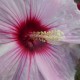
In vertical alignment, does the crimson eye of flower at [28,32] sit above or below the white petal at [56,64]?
above

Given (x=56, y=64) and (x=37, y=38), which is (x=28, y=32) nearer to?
(x=37, y=38)

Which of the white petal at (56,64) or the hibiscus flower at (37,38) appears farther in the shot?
the white petal at (56,64)

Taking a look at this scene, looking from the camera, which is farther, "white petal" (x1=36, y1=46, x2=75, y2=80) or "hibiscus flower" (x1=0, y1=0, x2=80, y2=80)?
"white petal" (x1=36, y1=46, x2=75, y2=80)

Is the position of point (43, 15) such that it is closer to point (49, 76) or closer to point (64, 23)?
point (64, 23)

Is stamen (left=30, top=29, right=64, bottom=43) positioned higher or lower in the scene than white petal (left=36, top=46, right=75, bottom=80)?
higher

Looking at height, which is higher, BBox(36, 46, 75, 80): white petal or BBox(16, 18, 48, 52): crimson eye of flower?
BBox(16, 18, 48, 52): crimson eye of flower

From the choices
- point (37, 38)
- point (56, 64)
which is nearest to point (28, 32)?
point (37, 38)
